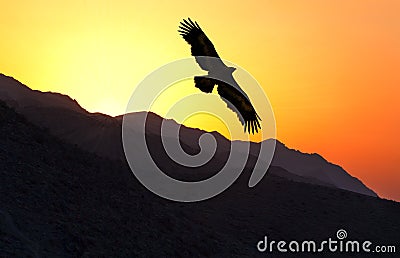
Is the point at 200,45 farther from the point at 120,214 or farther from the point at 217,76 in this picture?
the point at 120,214

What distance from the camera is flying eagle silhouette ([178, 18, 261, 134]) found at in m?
18.3

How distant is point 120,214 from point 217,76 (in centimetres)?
1751

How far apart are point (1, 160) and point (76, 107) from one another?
98.4 metres

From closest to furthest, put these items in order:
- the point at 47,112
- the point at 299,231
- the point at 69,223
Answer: the point at 69,223 < the point at 299,231 < the point at 47,112

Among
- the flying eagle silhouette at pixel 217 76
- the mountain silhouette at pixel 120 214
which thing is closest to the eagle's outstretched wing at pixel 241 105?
the flying eagle silhouette at pixel 217 76

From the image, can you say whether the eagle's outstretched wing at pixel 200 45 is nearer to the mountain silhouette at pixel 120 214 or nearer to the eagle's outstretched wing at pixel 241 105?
the eagle's outstretched wing at pixel 241 105

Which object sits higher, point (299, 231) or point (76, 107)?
point (76, 107)

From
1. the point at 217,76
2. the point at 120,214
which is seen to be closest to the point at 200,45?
the point at 217,76

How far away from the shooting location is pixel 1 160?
3095 centimetres

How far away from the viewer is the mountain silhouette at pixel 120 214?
27594mm

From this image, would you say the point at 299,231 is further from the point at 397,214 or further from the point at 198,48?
the point at 198,48

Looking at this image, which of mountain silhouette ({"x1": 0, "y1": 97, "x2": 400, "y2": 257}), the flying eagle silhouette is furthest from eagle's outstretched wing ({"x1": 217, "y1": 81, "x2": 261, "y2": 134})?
mountain silhouette ({"x1": 0, "y1": 97, "x2": 400, "y2": 257})

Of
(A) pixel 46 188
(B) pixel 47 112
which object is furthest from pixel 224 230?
(B) pixel 47 112

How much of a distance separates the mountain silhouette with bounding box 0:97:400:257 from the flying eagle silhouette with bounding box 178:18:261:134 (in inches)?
419
